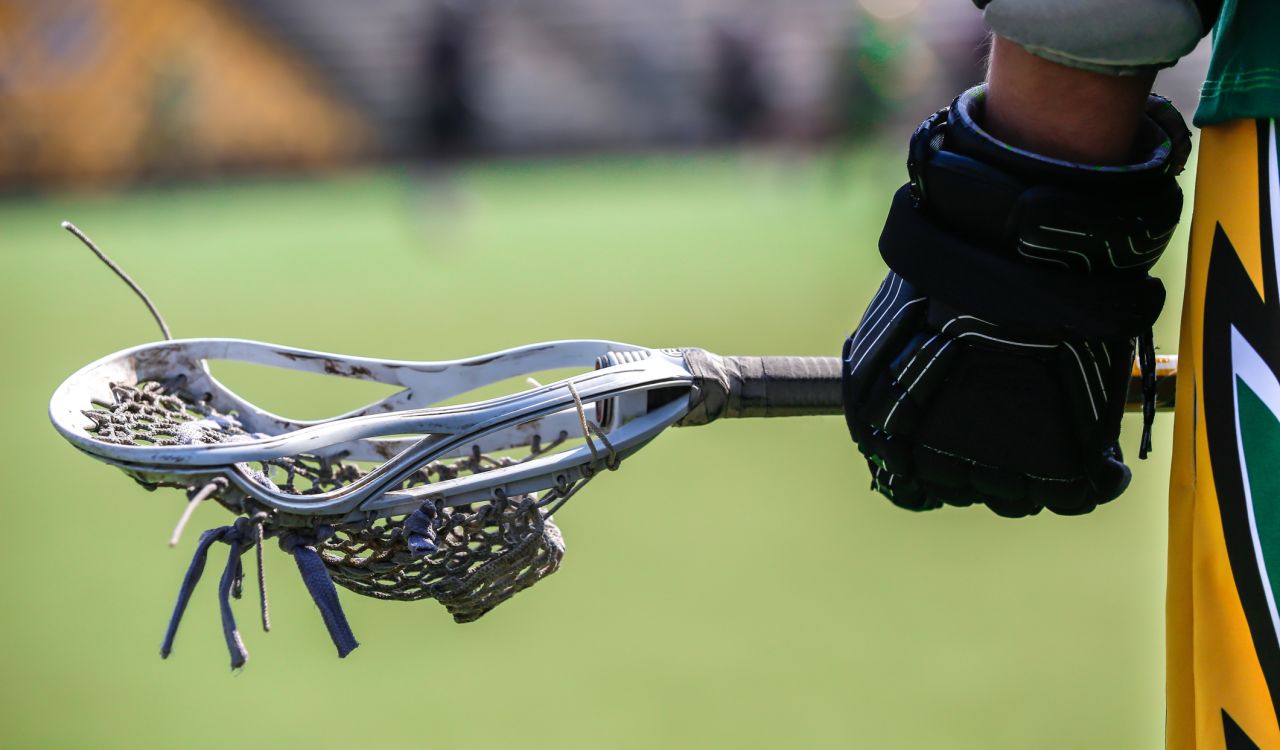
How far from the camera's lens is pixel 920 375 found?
1266mm

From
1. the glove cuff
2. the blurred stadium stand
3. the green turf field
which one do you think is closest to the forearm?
the glove cuff

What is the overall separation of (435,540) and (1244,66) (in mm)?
878

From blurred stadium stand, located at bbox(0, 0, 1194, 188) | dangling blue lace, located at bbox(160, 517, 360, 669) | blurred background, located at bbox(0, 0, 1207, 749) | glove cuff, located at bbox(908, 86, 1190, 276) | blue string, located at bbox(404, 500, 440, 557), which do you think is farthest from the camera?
blurred stadium stand, located at bbox(0, 0, 1194, 188)

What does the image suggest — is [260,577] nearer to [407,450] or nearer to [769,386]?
[407,450]

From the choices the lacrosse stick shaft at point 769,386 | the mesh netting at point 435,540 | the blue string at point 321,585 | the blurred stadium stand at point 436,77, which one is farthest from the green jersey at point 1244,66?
the blurred stadium stand at point 436,77

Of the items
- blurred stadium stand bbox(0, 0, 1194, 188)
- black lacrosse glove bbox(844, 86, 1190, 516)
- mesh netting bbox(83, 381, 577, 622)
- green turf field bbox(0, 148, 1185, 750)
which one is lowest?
blurred stadium stand bbox(0, 0, 1194, 188)

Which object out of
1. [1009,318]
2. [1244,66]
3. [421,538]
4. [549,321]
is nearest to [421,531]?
[421,538]

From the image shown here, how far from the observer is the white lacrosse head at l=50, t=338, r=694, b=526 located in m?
1.33

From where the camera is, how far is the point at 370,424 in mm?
1343

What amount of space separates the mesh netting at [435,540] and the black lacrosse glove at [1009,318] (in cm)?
38

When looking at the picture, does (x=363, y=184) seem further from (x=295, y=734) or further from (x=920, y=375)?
(x=920, y=375)

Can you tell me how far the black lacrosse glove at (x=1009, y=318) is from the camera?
1.15 metres

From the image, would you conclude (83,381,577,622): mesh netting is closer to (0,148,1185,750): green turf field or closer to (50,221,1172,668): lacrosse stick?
(50,221,1172,668): lacrosse stick

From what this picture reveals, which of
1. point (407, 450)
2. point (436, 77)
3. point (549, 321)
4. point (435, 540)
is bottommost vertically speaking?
point (436, 77)
